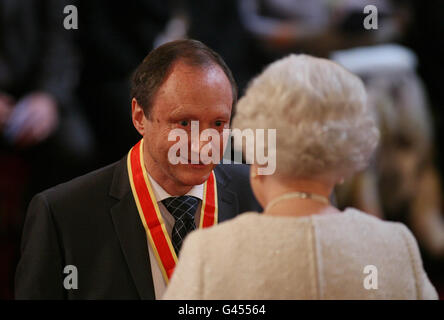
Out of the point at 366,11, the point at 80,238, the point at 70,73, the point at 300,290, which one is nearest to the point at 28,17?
the point at 70,73

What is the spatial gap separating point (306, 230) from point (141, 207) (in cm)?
A: 59

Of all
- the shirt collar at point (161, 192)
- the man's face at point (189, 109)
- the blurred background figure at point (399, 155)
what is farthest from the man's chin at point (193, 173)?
the blurred background figure at point (399, 155)

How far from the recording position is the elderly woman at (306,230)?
57.5 inches

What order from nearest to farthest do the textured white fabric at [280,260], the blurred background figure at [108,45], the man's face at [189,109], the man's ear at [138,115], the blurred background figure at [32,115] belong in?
the textured white fabric at [280,260]
the man's face at [189,109]
the man's ear at [138,115]
the blurred background figure at [32,115]
the blurred background figure at [108,45]

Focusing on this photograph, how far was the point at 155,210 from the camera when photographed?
1921mm

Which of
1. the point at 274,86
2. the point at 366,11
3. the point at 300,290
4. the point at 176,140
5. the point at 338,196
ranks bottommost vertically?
the point at 338,196

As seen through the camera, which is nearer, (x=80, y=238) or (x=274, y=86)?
(x=274, y=86)

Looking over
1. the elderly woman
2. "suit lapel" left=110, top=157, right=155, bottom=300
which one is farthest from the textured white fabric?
"suit lapel" left=110, top=157, right=155, bottom=300

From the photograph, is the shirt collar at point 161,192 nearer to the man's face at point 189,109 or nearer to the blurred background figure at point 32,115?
the man's face at point 189,109

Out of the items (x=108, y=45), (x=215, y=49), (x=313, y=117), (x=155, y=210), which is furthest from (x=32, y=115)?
(x=313, y=117)

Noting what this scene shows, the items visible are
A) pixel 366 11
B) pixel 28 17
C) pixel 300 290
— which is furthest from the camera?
pixel 366 11

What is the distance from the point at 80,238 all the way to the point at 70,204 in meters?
0.10

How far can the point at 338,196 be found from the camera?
377 centimetres
